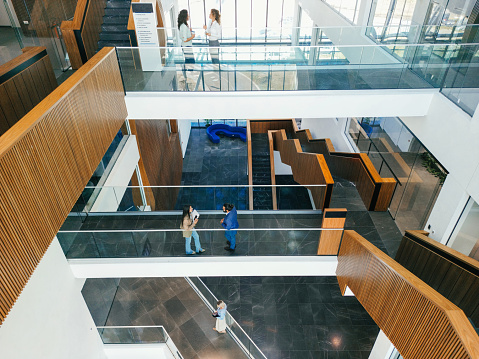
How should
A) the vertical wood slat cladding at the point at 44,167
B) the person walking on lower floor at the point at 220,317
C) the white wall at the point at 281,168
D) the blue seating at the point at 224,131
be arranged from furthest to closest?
the blue seating at the point at 224,131 → the white wall at the point at 281,168 → the person walking on lower floor at the point at 220,317 → the vertical wood slat cladding at the point at 44,167

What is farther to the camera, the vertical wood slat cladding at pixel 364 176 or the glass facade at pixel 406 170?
the vertical wood slat cladding at pixel 364 176

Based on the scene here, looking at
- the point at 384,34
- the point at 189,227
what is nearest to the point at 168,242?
the point at 189,227

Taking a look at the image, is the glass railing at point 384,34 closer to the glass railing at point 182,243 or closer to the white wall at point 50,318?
the glass railing at point 182,243

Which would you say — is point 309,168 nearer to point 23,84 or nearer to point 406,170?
point 406,170

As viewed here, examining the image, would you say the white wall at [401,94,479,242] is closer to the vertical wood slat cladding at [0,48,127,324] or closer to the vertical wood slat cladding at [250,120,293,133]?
the vertical wood slat cladding at [0,48,127,324]

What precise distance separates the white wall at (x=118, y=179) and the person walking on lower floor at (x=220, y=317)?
146 inches

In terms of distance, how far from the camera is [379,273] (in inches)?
225

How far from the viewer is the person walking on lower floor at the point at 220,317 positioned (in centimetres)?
898

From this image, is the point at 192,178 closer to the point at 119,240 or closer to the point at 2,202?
the point at 119,240

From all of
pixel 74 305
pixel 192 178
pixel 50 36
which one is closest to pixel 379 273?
pixel 74 305

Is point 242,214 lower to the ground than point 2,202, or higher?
lower

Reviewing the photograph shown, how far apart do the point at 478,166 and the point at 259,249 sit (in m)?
4.41

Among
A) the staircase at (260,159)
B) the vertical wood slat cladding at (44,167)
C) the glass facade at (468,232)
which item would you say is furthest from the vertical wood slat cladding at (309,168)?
the vertical wood slat cladding at (44,167)

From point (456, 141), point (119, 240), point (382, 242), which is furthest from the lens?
point (382, 242)
